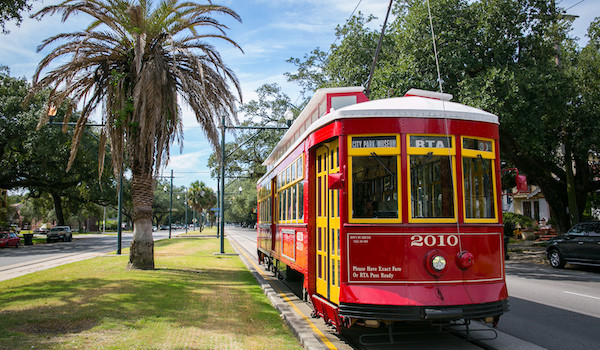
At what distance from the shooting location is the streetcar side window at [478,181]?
19.9ft

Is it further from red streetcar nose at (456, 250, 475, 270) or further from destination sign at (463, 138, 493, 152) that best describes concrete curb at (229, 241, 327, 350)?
destination sign at (463, 138, 493, 152)

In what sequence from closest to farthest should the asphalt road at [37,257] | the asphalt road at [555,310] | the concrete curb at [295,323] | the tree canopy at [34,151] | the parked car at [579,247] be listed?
the concrete curb at [295,323] → the asphalt road at [555,310] → the parked car at [579,247] → the asphalt road at [37,257] → the tree canopy at [34,151]

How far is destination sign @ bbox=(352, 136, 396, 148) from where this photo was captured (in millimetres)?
6047

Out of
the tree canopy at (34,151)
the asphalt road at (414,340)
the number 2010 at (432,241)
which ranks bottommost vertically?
the asphalt road at (414,340)

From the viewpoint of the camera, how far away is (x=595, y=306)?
30.2 feet

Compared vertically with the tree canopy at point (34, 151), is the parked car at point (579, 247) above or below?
below

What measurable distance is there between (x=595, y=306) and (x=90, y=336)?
9296mm

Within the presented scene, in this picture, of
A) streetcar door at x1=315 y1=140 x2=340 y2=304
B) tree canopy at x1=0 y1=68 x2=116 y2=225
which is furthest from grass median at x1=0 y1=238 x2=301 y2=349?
tree canopy at x1=0 y1=68 x2=116 y2=225

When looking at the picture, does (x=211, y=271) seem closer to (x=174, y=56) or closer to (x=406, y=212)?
(x=174, y=56)

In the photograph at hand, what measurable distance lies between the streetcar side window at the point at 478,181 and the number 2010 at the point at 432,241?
40 centimetres

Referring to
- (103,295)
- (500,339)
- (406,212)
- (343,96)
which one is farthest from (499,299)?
(103,295)

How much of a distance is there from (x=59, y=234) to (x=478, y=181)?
44713mm

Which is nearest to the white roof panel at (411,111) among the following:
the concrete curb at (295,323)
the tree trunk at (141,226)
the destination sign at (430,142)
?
the destination sign at (430,142)

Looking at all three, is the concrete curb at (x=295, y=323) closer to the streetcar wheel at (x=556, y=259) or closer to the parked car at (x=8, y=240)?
the streetcar wheel at (x=556, y=259)
